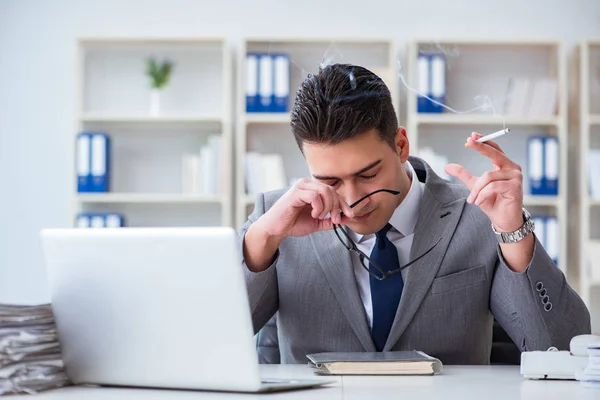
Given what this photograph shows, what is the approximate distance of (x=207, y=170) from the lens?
3.89m

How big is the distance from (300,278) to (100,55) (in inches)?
102

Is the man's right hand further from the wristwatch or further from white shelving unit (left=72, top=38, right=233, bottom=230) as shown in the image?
white shelving unit (left=72, top=38, right=233, bottom=230)

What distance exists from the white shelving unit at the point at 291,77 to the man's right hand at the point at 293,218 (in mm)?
2086

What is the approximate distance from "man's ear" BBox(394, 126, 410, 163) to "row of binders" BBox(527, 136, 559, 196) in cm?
213

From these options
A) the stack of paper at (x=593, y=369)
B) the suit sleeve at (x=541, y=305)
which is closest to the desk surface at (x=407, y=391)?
the stack of paper at (x=593, y=369)

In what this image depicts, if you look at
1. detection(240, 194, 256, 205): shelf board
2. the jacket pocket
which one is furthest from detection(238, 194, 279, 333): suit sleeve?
detection(240, 194, 256, 205): shelf board

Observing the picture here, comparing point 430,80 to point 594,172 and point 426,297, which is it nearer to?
point 594,172

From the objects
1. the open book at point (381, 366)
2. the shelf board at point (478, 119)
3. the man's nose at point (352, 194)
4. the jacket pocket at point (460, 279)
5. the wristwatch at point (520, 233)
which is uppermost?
the shelf board at point (478, 119)

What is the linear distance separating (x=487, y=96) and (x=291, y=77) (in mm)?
953

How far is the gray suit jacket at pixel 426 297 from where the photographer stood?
5.69 ft

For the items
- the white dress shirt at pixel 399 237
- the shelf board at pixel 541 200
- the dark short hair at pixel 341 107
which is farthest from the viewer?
the shelf board at pixel 541 200

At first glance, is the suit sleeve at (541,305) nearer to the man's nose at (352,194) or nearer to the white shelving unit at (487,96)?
the man's nose at (352,194)

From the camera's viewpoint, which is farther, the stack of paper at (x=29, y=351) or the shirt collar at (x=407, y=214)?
the shirt collar at (x=407, y=214)

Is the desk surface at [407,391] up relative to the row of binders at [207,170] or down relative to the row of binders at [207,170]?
down
